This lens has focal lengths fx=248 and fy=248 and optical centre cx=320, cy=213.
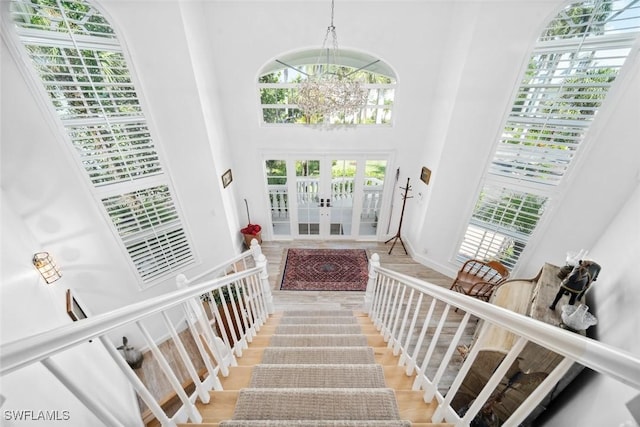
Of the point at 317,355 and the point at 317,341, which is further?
the point at 317,341

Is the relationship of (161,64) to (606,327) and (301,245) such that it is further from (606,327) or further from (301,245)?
(606,327)

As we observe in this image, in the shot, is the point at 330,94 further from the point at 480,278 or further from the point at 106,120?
the point at 480,278

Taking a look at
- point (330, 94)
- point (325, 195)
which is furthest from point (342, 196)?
point (330, 94)

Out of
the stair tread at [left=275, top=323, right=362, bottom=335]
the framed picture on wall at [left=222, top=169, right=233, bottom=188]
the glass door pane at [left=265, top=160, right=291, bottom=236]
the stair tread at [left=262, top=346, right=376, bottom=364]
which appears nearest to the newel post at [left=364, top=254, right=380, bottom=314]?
the stair tread at [left=275, top=323, right=362, bottom=335]

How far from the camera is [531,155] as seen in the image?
3170mm

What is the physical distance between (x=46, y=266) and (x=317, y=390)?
306cm

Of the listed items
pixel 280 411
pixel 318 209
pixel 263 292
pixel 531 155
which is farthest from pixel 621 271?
pixel 318 209

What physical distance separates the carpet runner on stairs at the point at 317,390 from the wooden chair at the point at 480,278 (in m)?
2.19

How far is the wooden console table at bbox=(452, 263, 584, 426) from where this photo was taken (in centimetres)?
170

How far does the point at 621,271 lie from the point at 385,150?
3.20 metres

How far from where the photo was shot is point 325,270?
4598 millimetres

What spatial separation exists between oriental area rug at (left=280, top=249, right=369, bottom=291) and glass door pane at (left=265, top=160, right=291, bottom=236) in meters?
0.59

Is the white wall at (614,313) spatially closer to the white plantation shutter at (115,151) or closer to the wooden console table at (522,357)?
the wooden console table at (522,357)

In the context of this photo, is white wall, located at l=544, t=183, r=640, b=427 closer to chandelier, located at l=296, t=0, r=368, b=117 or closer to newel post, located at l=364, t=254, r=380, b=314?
newel post, located at l=364, t=254, r=380, b=314
